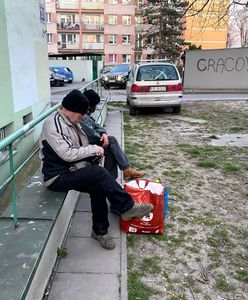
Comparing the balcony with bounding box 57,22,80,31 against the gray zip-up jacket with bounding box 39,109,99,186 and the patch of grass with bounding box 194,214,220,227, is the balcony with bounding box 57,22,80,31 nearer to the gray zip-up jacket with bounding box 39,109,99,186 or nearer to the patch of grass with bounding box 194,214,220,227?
the patch of grass with bounding box 194,214,220,227

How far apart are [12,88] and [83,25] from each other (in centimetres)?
4394

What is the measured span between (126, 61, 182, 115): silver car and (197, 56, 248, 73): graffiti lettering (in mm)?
6924

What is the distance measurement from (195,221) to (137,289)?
1317 mm

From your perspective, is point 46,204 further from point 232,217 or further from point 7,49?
point 7,49

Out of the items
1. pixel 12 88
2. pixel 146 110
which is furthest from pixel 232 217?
pixel 146 110

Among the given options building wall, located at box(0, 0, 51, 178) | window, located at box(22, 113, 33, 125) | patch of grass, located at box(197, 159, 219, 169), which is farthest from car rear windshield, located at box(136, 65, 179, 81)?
patch of grass, located at box(197, 159, 219, 169)

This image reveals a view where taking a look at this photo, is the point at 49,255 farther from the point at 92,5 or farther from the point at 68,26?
the point at 92,5

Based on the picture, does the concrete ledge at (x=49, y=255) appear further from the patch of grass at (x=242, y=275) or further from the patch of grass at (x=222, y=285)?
the patch of grass at (x=242, y=275)

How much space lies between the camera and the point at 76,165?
9.57 feet

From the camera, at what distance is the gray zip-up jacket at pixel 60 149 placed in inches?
107

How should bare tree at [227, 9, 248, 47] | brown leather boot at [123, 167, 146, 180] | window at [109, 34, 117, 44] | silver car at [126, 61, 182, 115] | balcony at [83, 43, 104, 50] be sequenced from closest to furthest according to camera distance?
brown leather boot at [123, 167, 146, 180] < silver car at [126, 61, 182, 115] < bare tree at [227, 9, 248, 47] < window at [109, 34, 117, 44] < balcony at [83, 43, 104, 50]

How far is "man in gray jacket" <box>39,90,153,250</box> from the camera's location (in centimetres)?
276

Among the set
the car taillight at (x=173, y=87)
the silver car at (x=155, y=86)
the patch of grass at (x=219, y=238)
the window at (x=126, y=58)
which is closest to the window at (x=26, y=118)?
the silver car at (x=155, y=86)

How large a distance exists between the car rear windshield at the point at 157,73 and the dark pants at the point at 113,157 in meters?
6.09
